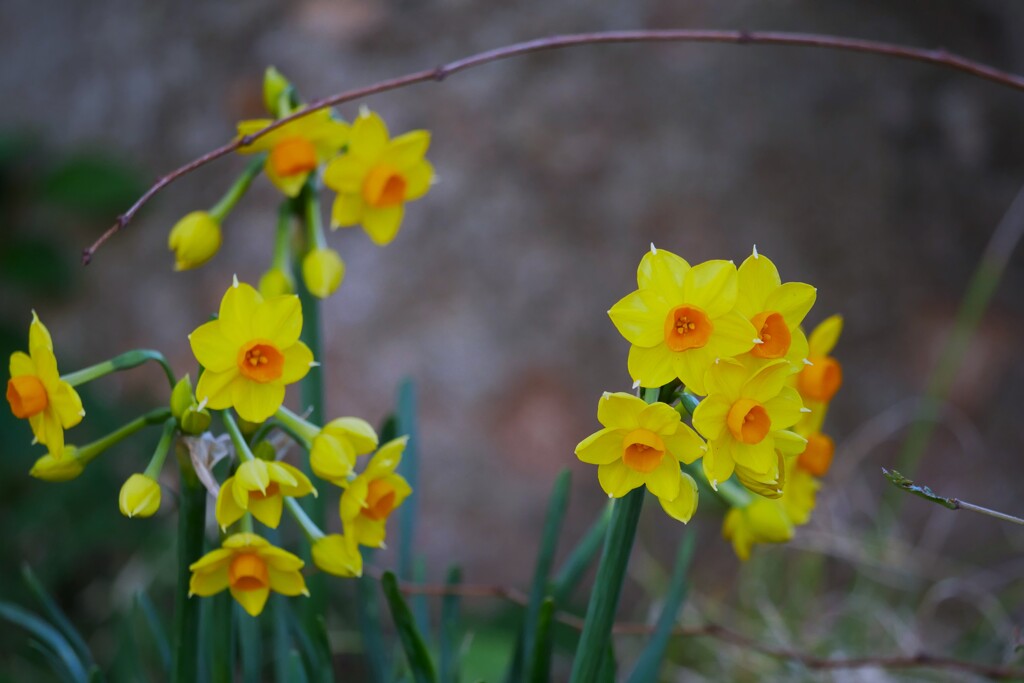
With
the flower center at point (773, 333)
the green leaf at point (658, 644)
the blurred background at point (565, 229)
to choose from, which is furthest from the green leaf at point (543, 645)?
the blurred background at point (565, 229)

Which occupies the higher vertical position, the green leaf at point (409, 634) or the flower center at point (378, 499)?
the flower center at point (378, 499)

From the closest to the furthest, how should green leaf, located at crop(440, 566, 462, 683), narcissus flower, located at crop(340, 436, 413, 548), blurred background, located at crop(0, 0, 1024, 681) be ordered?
narcissus flower, located at crop(340, 436, 413, 548)
green leaf, located at crop(440, 566, 462, 683)
blurred background, located at crop(0, 0, 1024, 681)

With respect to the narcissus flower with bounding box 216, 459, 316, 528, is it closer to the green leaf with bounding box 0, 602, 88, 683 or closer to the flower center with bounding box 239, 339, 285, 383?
the flower center with bounding box 239, 339, 285, 383

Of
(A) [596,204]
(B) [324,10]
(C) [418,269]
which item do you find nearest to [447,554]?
(C) [418,269]

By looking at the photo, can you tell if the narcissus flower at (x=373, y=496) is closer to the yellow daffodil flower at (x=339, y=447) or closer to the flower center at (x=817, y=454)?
the yellow daffodil flower at (x=339, y=447)

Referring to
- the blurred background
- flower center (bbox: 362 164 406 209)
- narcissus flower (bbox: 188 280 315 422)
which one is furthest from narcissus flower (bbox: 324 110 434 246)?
the blurred background

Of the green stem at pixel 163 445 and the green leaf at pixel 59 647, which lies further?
the green leaf at pixel 59 647

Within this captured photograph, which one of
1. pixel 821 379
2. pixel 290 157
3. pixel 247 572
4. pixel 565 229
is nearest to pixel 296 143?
pixel 290 157

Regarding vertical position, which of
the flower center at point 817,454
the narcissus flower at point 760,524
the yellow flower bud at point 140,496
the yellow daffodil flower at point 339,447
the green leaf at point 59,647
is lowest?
the green leaf at point 59,647
